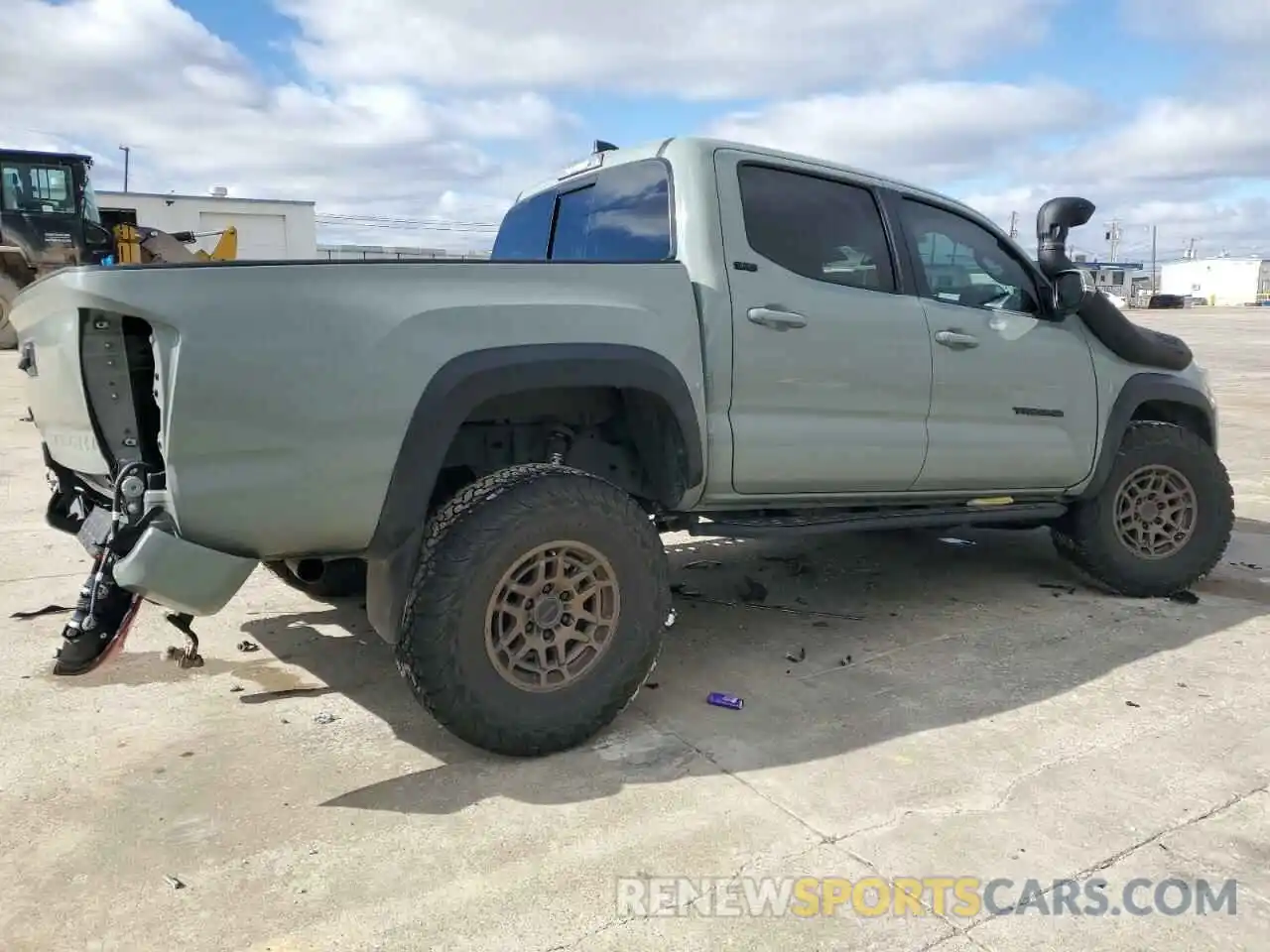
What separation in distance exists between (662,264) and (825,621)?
2048 mm

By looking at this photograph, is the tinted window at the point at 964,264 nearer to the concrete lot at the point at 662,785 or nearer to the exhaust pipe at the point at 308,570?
the concrete lot at the point at 662,785

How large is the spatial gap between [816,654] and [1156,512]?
2.17 metres

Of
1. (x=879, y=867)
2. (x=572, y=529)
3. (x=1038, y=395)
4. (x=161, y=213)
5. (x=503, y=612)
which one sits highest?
(x=161, y=213)

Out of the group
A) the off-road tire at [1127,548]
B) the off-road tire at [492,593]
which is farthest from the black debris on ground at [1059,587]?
the off-road tire at [492,593]

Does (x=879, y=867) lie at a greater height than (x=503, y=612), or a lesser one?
lesser

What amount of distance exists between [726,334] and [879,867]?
1863mm

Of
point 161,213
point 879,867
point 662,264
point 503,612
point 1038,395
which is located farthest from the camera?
point 161,213

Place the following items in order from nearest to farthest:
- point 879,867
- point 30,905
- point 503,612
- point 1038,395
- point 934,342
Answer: point 30,905
point 879,867
point 503,612
point 934,342
point 1038,395

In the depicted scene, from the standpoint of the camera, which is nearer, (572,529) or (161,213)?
(572,529)

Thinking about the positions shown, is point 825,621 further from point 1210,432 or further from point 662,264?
A: point 1210,432

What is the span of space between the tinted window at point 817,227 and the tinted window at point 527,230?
1186 mm

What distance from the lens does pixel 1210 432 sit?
5.34 meters

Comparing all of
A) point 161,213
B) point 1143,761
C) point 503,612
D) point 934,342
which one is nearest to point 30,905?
point 503,612

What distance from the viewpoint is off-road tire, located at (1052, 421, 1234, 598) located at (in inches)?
195
